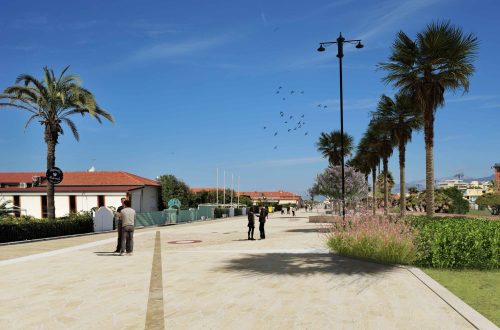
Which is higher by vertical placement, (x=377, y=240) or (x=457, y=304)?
(x=377, y=240)

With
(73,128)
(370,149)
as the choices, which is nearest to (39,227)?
(73,128)

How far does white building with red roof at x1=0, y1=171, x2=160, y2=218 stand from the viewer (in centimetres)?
4994

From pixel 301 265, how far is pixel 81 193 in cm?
4298

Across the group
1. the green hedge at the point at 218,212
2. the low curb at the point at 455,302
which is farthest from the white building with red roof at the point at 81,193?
the low curb at the point at 455,302

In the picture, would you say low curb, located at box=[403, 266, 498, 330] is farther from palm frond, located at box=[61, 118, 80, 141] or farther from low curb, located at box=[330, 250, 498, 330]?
palm frond, located at box=[61, 118, 80, 141]

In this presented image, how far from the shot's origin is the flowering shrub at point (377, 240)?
12227mm

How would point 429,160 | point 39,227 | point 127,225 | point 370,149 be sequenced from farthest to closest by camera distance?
point 370,149
point 39,227
point 429,160
point 127,225

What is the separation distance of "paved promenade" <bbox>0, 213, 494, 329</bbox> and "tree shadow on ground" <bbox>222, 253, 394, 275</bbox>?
0.03 metres

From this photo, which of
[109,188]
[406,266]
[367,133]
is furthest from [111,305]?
[109,188]

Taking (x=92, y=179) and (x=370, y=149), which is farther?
(x=92, y=179)

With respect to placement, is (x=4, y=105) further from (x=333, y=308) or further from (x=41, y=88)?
(x=333, y=308)

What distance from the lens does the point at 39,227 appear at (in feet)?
82.4

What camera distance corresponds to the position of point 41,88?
28.6 m

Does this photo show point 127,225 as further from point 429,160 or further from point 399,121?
point 399,121
